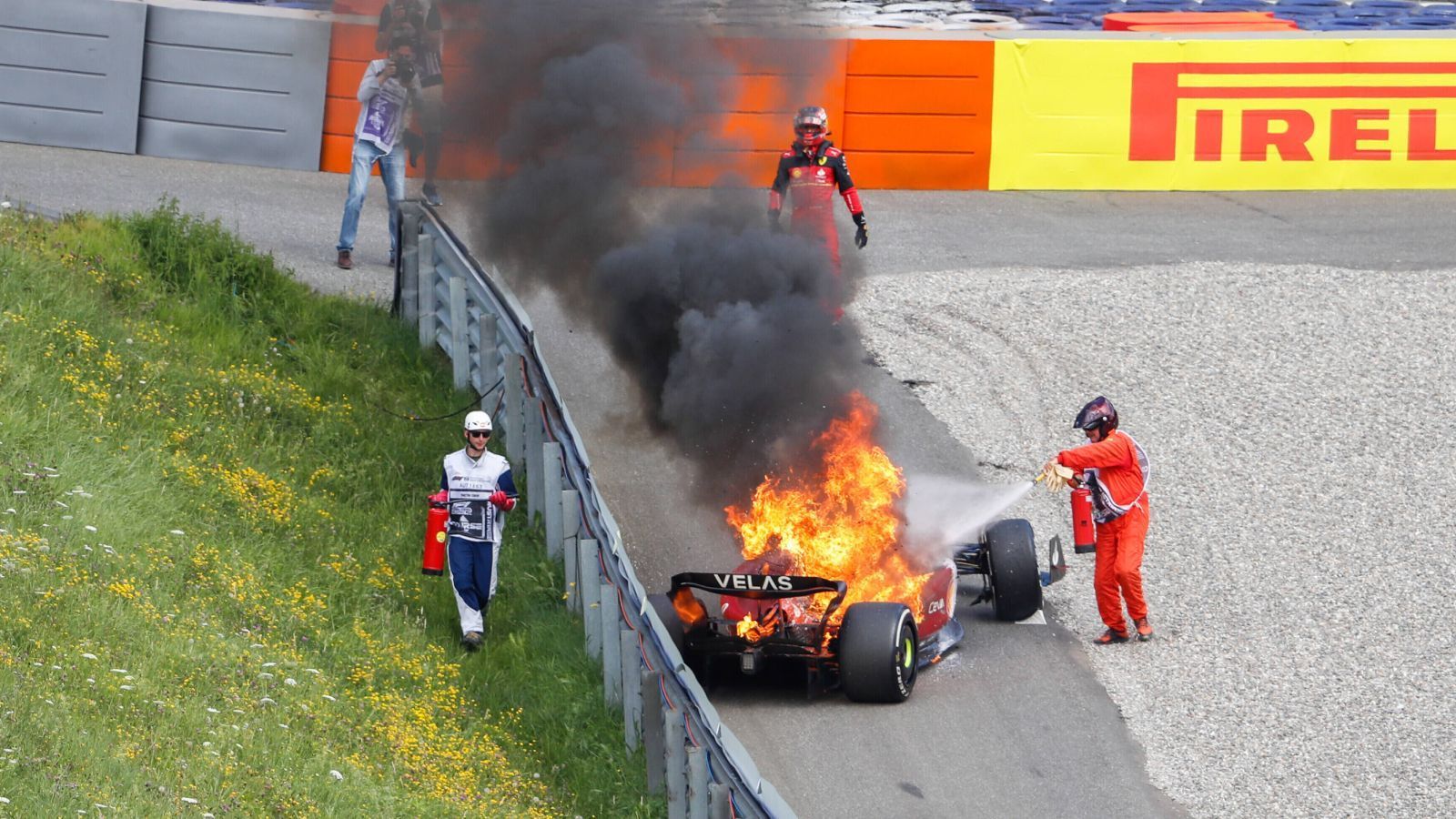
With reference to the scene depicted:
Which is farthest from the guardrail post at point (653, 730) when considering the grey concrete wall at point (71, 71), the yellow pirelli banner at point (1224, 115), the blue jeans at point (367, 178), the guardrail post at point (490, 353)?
the grey concrete wall at point (71, 71)

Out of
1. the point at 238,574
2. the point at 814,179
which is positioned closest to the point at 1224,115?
the point at 814,179

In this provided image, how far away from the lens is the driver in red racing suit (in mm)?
16719

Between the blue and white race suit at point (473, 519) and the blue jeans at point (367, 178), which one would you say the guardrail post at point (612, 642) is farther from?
the blue jeans at point (367, 178)

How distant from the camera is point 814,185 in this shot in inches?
665

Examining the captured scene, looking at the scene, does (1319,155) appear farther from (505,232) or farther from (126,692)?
(126,692)

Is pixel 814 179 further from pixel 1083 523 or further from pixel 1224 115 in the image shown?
pixel 1224 115

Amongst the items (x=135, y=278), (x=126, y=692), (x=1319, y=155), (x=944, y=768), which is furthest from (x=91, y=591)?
(x=1319, y=155)

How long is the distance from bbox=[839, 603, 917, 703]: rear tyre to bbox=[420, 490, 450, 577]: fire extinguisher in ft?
9.40

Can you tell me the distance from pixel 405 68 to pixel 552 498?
5.55 metres

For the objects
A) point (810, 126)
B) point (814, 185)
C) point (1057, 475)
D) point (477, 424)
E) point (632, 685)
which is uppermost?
point (810, 126)

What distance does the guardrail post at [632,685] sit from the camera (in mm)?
11531

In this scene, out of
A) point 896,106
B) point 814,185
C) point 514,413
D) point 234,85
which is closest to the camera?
point 514,413

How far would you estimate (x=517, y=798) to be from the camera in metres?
11.1

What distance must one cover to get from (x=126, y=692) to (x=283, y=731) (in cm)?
86
